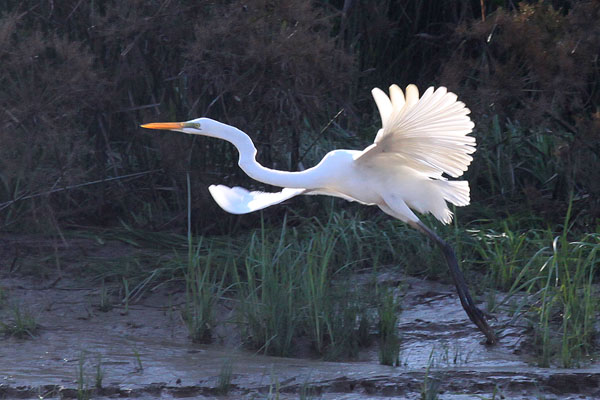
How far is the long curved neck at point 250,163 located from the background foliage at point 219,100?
1139mm

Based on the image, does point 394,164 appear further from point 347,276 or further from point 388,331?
point 347,276

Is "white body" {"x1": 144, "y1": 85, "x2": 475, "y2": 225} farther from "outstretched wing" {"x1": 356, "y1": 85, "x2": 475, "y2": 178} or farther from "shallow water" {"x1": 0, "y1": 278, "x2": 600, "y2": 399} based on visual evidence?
"shallow water" {"x1": 0, "y1": 278, "x2": 600, "y2": 399}

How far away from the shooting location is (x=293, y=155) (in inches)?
237

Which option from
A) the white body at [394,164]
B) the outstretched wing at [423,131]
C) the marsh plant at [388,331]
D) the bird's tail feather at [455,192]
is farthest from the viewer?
the bird's tail feather at [455,192]

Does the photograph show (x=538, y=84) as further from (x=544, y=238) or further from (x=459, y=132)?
(x=459, y=132)

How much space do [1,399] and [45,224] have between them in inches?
87.7

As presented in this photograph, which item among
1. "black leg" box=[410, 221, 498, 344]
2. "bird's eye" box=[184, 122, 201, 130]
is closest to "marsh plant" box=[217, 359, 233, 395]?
"bird's eye" box=[184, 122, 201, 130]

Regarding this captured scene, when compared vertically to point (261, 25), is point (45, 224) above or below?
below

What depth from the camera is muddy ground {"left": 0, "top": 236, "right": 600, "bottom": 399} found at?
3682mm

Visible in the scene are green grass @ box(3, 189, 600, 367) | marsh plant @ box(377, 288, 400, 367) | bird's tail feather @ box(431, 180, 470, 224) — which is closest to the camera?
marsh plant @ box(377, 288, 400, 367)

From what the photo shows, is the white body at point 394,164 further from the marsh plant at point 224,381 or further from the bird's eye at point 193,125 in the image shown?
the marsh plant at point 224,381

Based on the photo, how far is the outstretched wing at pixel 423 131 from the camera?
3.62 m

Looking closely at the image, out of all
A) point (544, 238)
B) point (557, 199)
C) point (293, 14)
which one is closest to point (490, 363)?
point (544, 238)

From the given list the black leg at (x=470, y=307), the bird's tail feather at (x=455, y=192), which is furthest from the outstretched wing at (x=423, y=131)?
the black leg at (x=470, y=307)
